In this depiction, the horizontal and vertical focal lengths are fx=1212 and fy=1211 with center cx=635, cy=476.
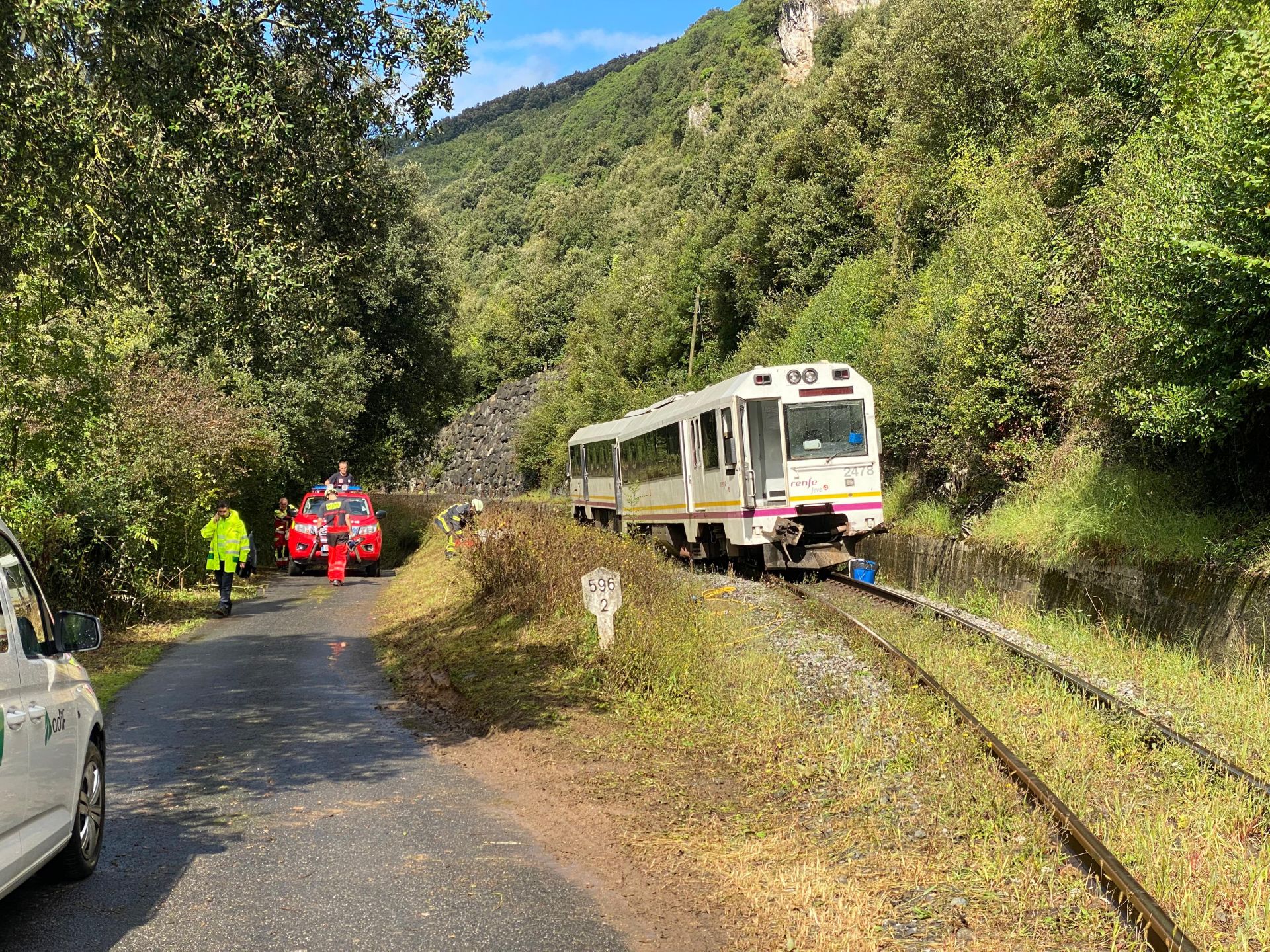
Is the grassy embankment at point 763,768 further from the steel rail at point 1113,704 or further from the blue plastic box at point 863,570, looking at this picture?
the blue plastic box at point 863,570

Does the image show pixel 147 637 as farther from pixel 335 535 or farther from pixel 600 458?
pixel 600 458

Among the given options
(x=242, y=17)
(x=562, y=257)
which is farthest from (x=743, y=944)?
(x=562, y=257)

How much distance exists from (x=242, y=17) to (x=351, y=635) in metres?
9.00

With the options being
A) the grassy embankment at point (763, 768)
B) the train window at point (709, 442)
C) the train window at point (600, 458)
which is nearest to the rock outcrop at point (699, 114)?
the train window at point (600, 458)

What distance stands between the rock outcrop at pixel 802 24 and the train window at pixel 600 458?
98.6 meters

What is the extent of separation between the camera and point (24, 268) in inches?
443

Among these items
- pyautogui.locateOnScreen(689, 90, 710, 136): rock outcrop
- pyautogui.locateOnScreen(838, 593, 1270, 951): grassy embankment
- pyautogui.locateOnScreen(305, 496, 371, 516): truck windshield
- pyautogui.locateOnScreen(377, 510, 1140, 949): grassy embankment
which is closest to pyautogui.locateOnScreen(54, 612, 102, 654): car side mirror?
pyautogui.locateOnScreen(377, 510, 1140, 949): grassy embankment

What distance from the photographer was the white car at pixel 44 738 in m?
4.69

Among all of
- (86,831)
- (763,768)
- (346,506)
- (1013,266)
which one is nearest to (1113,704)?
(763,768)

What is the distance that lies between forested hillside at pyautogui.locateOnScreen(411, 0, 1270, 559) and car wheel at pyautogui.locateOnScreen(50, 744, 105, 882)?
7742mm

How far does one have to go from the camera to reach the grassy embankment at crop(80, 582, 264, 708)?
42.4 feet

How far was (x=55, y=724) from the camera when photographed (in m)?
5.30

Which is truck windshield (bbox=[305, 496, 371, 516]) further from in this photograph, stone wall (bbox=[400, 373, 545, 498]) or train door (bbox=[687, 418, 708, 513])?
stone wall (bbox=[400, 373, 545, 498])

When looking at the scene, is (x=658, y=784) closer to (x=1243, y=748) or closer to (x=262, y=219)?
(x=1243, y=748)
